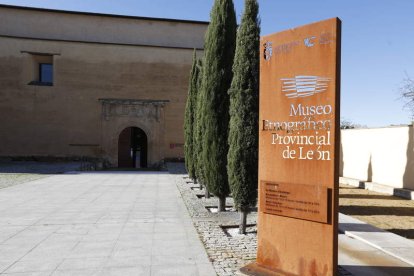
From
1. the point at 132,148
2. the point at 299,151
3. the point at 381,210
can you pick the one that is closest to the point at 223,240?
the point at 299,151

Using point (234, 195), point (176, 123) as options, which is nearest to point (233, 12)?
point (234, 195)

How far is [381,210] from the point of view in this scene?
375 inches

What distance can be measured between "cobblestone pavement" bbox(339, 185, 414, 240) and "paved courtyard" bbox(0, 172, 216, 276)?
431cm

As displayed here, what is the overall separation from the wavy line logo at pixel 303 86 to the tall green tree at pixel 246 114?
69.7 inches

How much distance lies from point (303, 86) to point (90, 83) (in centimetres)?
2300

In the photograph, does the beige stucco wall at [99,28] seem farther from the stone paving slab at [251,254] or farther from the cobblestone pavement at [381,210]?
the stone paving slab at [251,254]

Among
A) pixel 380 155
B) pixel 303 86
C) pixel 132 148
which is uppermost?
pixel 303 86

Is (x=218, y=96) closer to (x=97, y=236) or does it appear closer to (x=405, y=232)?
(x=97, y=236)

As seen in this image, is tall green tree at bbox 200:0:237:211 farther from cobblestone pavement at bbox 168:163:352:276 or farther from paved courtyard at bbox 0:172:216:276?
paved courtyard at bbox 0:172:216:276

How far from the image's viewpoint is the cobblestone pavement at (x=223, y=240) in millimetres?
4732

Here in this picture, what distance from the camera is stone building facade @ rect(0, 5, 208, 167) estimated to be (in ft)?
79.4

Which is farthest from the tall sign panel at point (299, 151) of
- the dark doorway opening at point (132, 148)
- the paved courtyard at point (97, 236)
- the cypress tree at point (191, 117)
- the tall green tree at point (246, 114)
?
the dark doorway opening at point (132, 148)

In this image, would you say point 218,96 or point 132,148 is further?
point 132,148

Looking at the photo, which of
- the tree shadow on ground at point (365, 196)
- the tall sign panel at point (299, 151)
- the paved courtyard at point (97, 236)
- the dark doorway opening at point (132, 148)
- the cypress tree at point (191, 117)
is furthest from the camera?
the dark doorway opening at point (132, 148)
